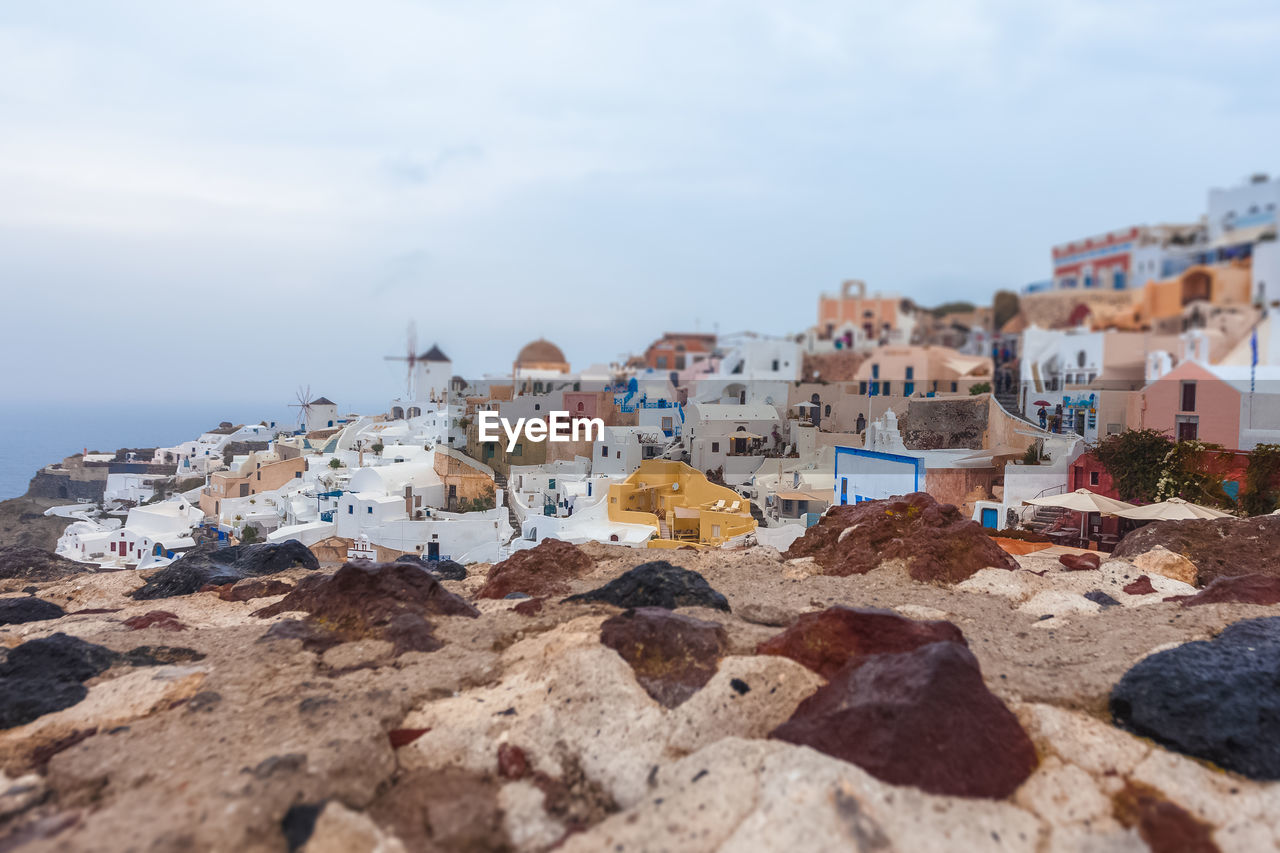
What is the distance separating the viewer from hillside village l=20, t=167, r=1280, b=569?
909 centimetres

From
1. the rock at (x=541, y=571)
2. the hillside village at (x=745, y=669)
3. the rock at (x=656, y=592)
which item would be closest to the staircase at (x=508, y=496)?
the hillside village at (x=745, y=669)

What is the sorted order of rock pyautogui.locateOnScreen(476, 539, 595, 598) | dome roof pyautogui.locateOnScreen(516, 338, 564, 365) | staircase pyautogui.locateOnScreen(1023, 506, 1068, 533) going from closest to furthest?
rock pyautogui.locateOnScreen(476, 539, 595, 598) < staircase pyautogui.locateOnScreen(1023, 506, 1068, 533) < dome roof pyautogui.locateOnScreen(516, 338, 564, 365)

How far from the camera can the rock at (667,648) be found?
3061mm

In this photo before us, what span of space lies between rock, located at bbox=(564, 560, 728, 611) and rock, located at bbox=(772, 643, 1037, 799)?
5.35 ft

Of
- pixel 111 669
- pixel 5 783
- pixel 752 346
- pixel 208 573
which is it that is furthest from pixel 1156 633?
pixel 752 346

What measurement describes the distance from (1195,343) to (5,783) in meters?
16.1

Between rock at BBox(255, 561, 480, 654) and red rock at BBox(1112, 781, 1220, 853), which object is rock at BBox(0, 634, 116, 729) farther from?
red rock at BBox(1112, 781, 1220, 853)

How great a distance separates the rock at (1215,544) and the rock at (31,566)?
990 centimetres

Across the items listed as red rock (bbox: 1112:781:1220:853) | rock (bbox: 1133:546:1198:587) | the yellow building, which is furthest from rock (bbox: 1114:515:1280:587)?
the yellow building

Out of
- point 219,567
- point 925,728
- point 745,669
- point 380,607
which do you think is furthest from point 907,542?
point 219,567

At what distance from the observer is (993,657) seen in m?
3.46

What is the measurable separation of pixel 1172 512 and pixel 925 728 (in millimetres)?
6405
